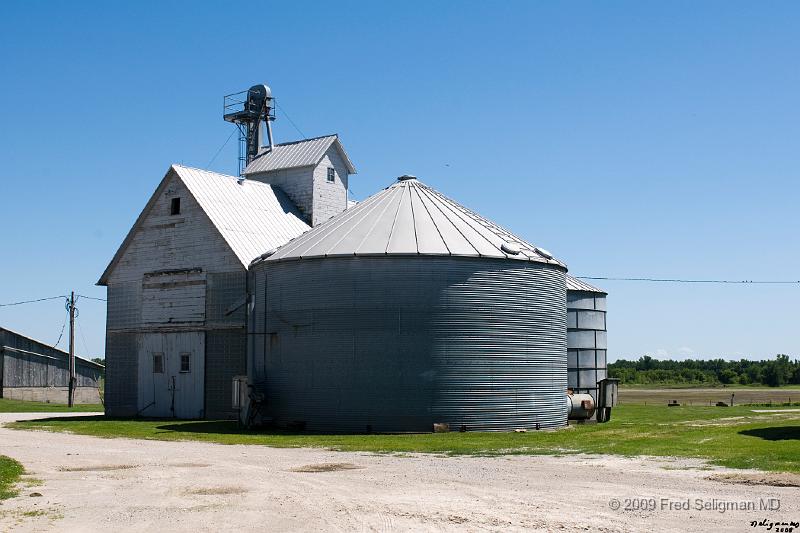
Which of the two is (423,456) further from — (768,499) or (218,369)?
(218,369)

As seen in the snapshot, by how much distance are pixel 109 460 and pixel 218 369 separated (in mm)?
18065

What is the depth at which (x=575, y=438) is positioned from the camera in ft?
Result: 99.0

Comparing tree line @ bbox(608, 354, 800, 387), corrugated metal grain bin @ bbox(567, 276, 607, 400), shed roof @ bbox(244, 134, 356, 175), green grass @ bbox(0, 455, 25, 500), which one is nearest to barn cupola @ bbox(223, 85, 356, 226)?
shed roof @ bbox(244, 134, 356, 175)

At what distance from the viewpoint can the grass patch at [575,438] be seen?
24.8m

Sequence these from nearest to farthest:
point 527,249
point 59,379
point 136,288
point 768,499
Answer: point 768,499, point 527,249, point 136,288, point 59,379

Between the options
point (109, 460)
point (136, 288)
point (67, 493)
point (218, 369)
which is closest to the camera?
point (67, 493)

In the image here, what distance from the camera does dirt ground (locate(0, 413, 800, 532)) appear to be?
14.2 m

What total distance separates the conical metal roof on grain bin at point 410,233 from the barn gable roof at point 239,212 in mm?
5693

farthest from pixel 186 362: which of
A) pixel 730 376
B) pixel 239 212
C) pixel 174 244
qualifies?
pixel 730 376

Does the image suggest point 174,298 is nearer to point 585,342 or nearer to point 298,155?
point 298,155

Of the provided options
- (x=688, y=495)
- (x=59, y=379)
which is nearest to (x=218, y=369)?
(x=688, y=495)

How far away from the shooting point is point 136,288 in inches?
1781

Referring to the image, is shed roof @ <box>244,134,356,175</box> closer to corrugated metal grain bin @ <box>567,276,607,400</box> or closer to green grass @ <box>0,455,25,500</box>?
corrugated metal grain bin @ <box>567,276,607,400</box>

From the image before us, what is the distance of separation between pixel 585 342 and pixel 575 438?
1666 cm
